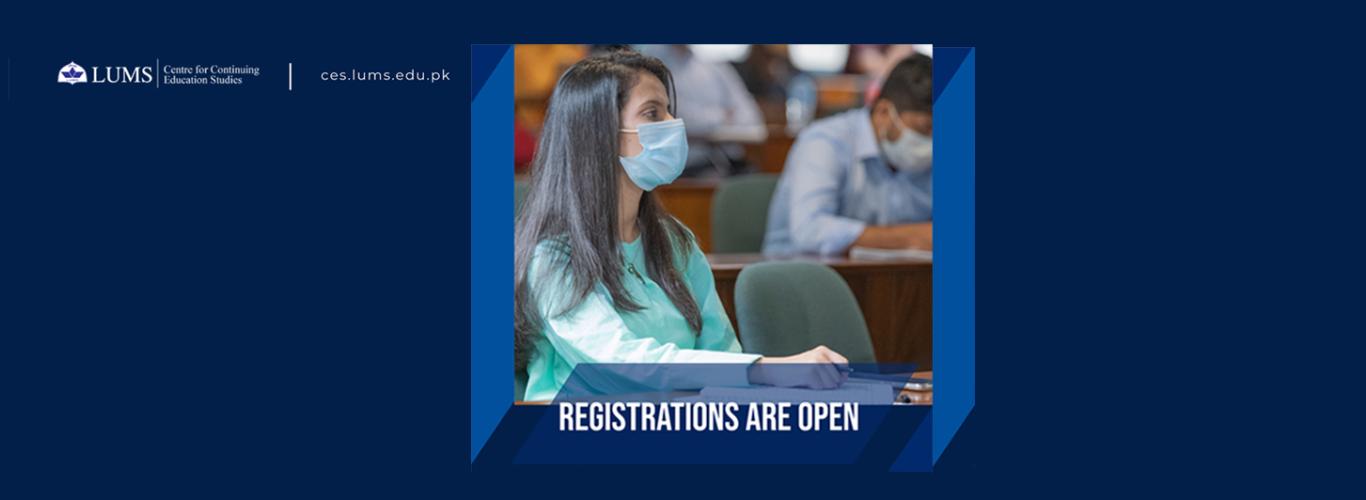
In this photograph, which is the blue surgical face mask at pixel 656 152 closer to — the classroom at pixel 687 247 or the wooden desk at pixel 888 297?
the classroom at pixel 687 247

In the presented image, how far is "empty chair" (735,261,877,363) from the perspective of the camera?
3260 mm

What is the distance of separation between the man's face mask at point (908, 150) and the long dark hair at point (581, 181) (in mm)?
→ 1972

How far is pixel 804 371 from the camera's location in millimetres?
2703

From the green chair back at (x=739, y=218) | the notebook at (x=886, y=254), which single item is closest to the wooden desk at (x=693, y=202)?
the green chair back at (x=739, y=218)

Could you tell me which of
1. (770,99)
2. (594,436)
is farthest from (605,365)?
(770,99)

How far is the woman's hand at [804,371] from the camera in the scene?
8.84 feet

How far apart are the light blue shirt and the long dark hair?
2.05 m

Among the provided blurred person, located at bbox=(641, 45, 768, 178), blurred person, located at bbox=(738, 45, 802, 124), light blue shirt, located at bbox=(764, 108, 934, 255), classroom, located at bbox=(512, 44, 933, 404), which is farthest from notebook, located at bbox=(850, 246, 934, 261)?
blurred person, located at bbox=(738, 45, 802, 124)

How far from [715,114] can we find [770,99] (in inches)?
78.7

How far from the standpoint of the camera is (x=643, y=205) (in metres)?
2.97

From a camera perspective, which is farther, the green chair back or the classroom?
the green chair back

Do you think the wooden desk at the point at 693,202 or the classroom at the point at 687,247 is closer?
the classroom at the point at 687,247

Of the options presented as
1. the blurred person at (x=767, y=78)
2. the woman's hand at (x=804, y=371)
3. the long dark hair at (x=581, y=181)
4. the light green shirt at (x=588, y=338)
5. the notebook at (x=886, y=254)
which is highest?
the blurred person at (x=767, y=78)
